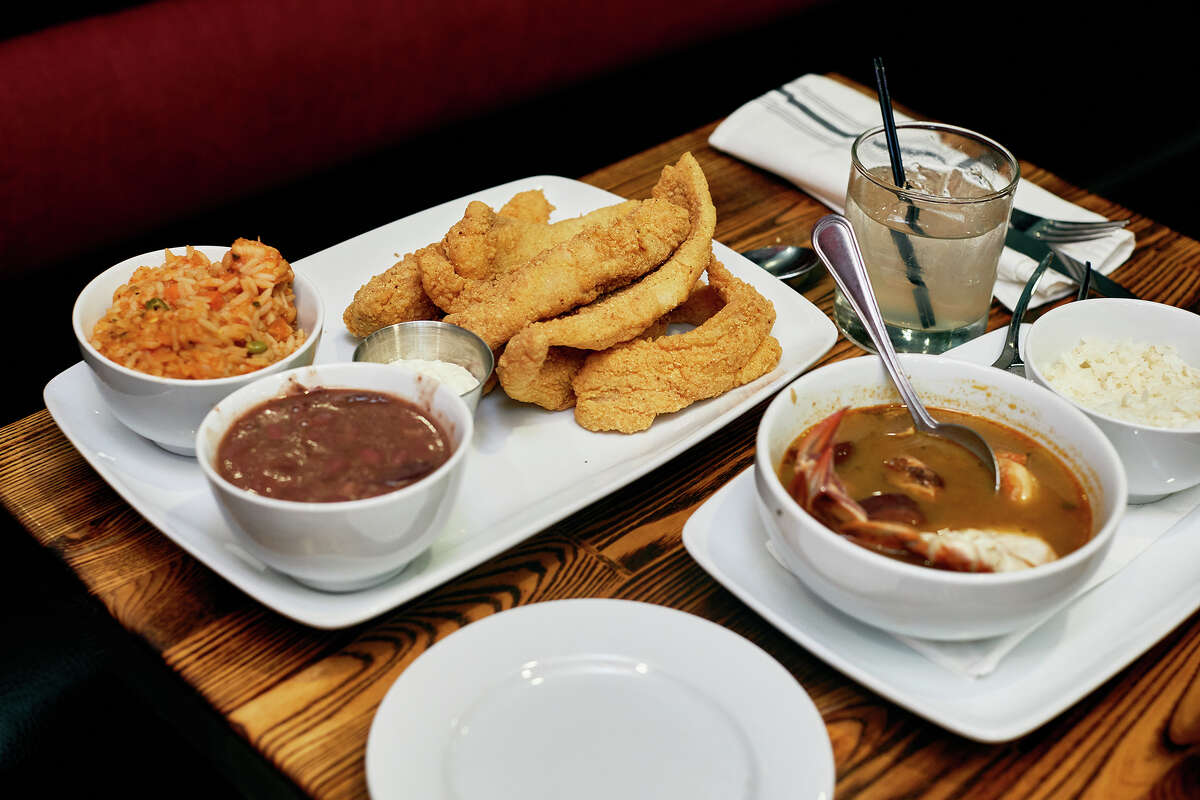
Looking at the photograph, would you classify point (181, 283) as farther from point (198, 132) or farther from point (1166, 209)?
point (1166, 209)

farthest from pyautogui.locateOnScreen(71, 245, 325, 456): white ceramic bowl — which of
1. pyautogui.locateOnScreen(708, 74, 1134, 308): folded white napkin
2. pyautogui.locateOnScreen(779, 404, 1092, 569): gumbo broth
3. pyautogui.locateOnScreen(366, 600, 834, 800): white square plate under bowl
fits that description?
pyautogui.locateOnScreen(708, 74, 1134, 308): folded white napkin

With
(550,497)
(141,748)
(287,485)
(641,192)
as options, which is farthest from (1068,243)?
(141,748)

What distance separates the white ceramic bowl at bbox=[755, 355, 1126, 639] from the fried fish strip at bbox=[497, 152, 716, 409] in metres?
0.45

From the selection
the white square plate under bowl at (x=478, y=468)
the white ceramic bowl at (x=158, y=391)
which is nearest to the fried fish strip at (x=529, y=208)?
the white square plate under bowl at (x=478, y=468)

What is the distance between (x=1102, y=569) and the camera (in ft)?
5.84

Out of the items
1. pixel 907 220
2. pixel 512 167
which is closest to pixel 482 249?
pixel 907 220

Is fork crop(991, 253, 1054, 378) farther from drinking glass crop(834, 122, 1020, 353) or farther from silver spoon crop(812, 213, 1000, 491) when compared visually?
silver spoon crop(812, 213, 1000, 491)

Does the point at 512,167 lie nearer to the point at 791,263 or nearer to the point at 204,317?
the point at 791,263

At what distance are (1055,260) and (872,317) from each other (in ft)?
3.19

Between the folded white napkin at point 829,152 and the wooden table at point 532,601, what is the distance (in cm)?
90

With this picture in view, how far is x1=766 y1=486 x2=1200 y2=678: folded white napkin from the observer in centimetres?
160

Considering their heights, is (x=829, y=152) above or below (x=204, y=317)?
below

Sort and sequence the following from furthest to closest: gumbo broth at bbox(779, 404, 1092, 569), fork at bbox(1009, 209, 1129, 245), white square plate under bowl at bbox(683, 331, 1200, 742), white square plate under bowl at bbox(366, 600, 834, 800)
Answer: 1. fork at bbox(1009, 209, 1129, 245)
2. gumbo broth at bbox(779, 404, 1092, 569)
3. white square plate under bowl at bbox(683, 331, 1200, 742)
4. white square plate under bowl at bbox(366, 600, 834, 800)

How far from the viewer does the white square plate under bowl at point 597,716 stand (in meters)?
1.44
